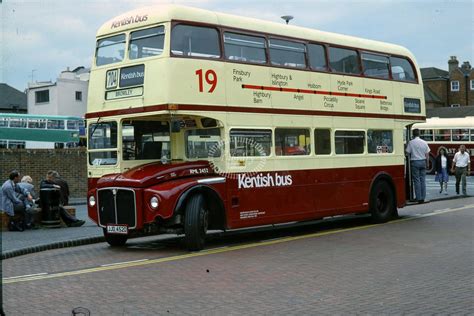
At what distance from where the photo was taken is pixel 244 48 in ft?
41.0

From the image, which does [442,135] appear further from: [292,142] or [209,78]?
[209,78]

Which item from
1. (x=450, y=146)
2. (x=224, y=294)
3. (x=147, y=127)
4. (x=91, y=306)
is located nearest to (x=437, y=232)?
(x=147, y=127)

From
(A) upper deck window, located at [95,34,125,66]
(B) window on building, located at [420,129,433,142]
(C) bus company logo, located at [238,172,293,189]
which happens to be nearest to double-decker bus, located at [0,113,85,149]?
(B) window on building, located at [420,129,433,142]

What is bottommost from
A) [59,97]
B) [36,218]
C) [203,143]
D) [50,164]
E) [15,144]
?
[36,218]

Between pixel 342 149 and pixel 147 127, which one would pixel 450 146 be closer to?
pixel 342 149

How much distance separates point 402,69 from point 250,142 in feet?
20.2

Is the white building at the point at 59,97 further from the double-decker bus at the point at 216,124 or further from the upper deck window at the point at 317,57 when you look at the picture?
the upper deck window at the point at 317,57

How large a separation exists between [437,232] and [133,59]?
7104 mm

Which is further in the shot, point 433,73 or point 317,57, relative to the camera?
point 433,73

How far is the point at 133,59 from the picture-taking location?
11734 millimetres

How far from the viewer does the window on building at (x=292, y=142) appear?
515 inches

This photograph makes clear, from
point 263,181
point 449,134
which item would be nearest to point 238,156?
point 263,181

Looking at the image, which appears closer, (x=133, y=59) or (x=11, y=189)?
(x=133, y=59)

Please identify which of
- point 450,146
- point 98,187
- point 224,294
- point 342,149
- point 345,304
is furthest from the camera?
point 450,146
